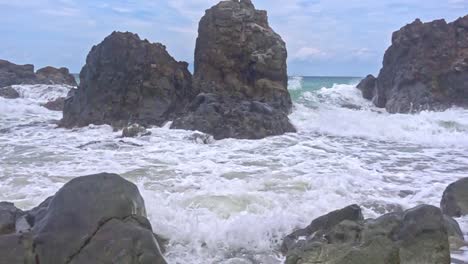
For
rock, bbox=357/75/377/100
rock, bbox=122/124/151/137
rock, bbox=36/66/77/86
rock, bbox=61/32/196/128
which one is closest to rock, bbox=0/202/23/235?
rock, bbox=122/124/151/137

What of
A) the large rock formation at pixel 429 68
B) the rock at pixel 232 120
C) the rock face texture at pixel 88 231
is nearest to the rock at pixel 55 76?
the rock at pixel 232 120

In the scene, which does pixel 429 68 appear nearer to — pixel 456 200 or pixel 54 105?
pixel 456 200

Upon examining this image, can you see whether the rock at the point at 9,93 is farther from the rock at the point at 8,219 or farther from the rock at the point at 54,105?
the rock at the point at 8,219

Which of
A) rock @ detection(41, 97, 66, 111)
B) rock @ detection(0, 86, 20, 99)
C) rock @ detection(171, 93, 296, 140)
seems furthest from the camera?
rock @ detection(0, 86, 20, 99)

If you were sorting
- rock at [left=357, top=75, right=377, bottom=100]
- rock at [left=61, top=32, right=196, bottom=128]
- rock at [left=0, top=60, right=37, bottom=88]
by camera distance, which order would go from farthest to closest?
1. rock at [left=0, top=60, right=37, bottom=88]
2. rock at [left=357, top=75, right=377, bottom=100]
3. rock at [left=61, top=32, right=196, bottom=128]

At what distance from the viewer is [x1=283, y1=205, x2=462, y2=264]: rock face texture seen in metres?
4.03

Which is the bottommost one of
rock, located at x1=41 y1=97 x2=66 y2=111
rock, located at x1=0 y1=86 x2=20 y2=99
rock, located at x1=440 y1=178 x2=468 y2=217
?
rock, located at x1=440 y1=178 x2=468 y2=217

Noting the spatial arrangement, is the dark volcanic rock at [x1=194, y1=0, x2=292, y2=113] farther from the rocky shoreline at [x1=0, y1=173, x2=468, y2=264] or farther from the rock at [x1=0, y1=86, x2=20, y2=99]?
the rocky shoreline at [x1=0, y1=173, x2=468, y2=264]

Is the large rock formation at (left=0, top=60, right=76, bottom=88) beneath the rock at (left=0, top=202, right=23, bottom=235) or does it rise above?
above

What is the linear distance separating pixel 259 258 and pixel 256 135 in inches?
340

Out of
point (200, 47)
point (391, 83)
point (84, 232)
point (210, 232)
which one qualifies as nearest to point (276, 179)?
point (210, 232)

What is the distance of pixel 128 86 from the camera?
1684 cm

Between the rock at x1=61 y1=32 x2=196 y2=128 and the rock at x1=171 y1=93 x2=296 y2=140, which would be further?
the rock at x1=61 y1=32 x2=196 y2=128

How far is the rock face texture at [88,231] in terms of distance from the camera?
402cm
